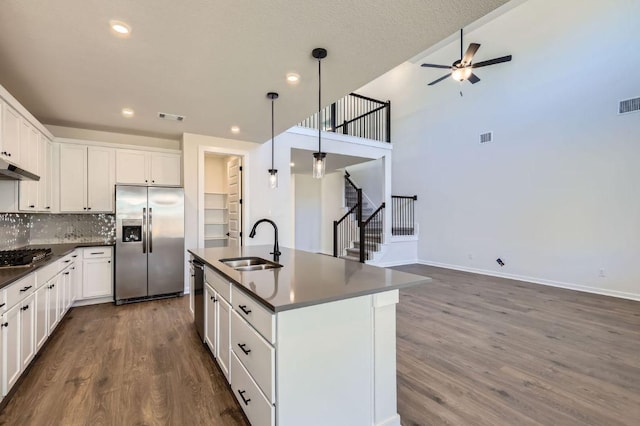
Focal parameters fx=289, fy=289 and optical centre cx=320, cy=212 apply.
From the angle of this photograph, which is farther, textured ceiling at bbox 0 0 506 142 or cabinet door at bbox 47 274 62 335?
cabinet door at bbox 47 274 62 335

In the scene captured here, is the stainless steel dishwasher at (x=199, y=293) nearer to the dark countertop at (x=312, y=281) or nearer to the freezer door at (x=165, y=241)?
the dark countertop at (x=312, y=281)

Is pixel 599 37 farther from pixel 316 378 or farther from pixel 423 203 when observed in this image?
pixel 316 378

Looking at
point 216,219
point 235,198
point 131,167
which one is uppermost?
point 131,167

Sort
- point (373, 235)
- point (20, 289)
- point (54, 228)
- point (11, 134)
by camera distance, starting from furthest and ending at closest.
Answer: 1. point (373, 235)
2. point (54, 228)
3. point (11, 134)
4. point (20, 289)

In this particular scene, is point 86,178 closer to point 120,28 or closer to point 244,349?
point 120,28

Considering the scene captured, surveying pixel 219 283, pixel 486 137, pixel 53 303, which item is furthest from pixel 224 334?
pixel 486 137

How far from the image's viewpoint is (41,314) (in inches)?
102

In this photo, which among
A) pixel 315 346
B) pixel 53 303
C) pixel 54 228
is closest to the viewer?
pixel 315 346

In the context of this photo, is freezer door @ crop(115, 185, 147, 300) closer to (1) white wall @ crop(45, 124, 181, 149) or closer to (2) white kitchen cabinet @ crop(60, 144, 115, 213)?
(2) white kitchen cabinet @ crop(60, 144, 115, 213)

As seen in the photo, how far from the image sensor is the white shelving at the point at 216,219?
605 centimetres

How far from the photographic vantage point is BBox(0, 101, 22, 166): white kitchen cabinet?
103 inches

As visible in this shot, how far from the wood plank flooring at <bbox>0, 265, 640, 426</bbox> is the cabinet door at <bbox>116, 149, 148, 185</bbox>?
6.37 feet

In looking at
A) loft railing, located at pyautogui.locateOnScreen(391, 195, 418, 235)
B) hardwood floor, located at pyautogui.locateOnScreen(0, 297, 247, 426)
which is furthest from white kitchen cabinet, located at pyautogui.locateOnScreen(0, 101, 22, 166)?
loft railing, located at pyautogui.locateOnScreen(391, 195, 418, 235)

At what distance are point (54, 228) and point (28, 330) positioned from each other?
102 inches
